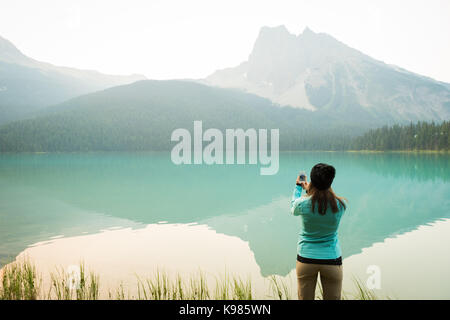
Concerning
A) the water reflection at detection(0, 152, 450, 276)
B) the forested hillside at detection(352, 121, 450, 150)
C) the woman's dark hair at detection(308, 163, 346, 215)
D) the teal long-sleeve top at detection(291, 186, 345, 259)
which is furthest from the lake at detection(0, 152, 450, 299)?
the forested hillside at detection(352, 121, 450, 150)

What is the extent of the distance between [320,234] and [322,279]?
711mm

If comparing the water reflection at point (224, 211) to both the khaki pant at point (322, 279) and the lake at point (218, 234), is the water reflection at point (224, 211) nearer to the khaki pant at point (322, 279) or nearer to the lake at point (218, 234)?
the lake at point (218, 234)

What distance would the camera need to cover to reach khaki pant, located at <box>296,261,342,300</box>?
4.61 meters

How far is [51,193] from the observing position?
101ft

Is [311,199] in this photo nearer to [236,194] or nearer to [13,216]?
[13,216]

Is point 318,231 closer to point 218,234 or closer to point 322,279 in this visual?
point 322,279

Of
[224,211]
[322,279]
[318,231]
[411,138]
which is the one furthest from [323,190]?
[411,138]

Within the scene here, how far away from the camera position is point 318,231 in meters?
4.56

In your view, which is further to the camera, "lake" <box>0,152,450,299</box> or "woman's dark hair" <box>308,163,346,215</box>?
"lake" <box>0,152,450,299</box>

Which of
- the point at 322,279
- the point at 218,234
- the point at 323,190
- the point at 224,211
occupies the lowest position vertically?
the point at 218,234

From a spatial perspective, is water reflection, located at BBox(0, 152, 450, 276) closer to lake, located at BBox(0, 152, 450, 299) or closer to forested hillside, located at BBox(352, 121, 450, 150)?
lake, located at BBox(0, 152, 450, 299)

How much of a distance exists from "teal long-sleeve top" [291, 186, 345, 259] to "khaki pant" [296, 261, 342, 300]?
0.15 m
